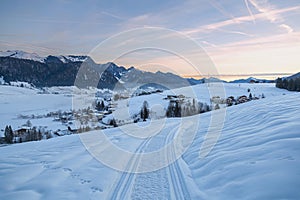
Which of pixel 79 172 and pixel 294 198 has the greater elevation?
pixel 294 198

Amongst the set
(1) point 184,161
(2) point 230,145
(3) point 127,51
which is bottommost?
(1) point 184,161

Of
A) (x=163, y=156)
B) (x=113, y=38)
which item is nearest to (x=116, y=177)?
(x=163, y=156)

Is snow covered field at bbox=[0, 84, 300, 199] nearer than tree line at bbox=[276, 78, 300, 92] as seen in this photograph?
Yes

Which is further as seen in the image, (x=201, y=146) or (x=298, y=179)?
(x=201, y=146)

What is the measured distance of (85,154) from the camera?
32.0 feet

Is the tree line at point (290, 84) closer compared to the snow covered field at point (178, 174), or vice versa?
the snow covered field at point (178, 174)

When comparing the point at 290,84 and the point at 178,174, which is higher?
the point at 290,84

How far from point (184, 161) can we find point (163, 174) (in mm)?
1917

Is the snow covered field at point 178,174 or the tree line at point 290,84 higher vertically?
the tree line at point 290,84

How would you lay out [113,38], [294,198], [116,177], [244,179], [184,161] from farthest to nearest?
[113,38], [184,161], [116,177], [244,179], [294,198]

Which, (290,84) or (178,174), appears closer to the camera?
(178,174)

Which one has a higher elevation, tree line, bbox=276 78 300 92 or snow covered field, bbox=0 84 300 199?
tree line, bbox=276 78 300 92

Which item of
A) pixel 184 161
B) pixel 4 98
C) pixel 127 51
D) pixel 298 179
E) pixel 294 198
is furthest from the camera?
pixel 4 98

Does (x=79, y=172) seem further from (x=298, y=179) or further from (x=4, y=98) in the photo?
(x=4, y=98)
